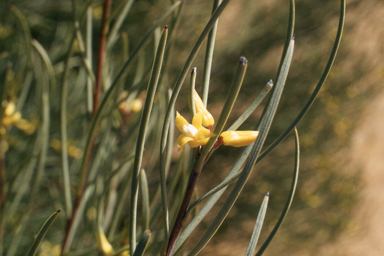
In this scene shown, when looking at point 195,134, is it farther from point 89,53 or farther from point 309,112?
point 309,112

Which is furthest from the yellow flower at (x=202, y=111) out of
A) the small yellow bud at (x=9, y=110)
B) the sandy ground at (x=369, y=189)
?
the sandy ground at (x=369, y=189)

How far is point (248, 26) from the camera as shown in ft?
2.87

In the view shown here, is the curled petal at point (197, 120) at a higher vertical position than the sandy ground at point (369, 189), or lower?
lower

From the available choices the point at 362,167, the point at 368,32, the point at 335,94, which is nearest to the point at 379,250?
the point at 362,167

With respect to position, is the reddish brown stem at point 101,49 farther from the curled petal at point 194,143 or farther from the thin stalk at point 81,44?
the curled petal at point 194,143

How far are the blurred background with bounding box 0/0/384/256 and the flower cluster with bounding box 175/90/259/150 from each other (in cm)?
67

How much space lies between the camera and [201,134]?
12 cm

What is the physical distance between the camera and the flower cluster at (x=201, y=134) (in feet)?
0.39

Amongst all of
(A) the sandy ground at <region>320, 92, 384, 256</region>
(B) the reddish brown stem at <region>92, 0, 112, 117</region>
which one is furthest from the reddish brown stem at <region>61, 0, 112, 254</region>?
(A) the sandy ground at <region>320, 92, 384, 256</region>

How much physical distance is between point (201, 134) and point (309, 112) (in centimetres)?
83

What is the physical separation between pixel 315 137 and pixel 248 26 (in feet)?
1.28

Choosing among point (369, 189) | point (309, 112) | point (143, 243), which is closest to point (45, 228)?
point (143, 243)

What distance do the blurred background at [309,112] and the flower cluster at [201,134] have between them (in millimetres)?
667

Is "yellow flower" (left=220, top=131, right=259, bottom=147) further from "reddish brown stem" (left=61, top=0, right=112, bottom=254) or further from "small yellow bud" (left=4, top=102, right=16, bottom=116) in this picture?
"small yellow bud" (left=4, top=102, right=16, bottom=116)
